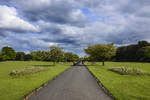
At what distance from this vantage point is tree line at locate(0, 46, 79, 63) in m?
42.1

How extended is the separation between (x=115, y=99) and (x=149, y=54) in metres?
66.3

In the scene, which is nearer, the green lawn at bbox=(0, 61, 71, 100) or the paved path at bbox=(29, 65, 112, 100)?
the paved path at bbox=(29, 65, 112, 100)

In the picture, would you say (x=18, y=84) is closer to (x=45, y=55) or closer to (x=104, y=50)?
(x=45, y=55)

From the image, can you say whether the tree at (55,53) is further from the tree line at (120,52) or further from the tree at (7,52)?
the tree at (7,52)

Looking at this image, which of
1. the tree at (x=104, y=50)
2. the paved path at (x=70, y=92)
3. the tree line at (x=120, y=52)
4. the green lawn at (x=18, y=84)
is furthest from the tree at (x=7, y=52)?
the paved path at (x=70, y=92)

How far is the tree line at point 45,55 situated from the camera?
138 ft

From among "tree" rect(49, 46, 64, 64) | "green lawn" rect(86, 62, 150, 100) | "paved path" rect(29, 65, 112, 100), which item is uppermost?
"tree" rect(49, 46, 64, 64)

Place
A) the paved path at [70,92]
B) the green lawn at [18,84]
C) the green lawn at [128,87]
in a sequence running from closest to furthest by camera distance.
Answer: the paved path at [70,92] → the green lawn at [128,87] → the green lawn at [18,84]

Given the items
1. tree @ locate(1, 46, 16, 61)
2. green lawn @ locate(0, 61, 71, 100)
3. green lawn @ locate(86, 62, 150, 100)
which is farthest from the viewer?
tree @ locate(1, 46, 16, 61)

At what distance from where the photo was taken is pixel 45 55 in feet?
140

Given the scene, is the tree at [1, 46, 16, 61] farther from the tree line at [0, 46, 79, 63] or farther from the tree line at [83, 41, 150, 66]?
the tree line at [83, 41, 150, 66]

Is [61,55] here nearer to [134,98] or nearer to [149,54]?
[134,98]

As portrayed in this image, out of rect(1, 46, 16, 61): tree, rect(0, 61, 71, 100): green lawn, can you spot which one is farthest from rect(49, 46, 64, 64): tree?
rect(1, 46, 16, 61): tree

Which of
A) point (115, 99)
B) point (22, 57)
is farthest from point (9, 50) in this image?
point (115, 99)
